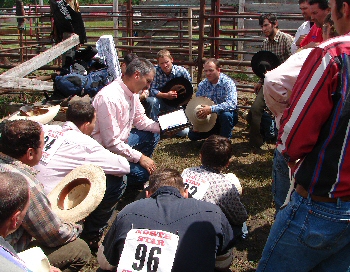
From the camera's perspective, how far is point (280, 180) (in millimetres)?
2877

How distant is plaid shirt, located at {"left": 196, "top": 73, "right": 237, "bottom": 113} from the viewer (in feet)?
18.2

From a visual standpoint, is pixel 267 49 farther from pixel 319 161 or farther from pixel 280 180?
pixel 319 161

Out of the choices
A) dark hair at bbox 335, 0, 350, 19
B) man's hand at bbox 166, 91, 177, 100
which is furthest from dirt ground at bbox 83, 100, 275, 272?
dark hair at bbox 335, 0, 350, 19

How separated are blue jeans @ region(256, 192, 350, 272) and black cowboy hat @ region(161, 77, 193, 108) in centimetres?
452

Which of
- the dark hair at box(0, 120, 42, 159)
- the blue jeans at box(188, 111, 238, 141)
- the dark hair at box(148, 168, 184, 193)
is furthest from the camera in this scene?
the blue jeans at box(188, 111, 238, 141)

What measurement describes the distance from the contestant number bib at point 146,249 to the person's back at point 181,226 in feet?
0.10

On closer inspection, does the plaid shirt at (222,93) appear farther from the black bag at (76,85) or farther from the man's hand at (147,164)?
the man's hand at (147,164)

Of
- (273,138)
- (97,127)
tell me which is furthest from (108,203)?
(273,138)

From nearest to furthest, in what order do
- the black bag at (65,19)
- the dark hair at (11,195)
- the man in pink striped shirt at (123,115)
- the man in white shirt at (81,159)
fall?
the dark hair at (11,195) < the man in white shirt at (81,159) < the man in pink striped shirt at (123,115) < the black bag at (65,19)

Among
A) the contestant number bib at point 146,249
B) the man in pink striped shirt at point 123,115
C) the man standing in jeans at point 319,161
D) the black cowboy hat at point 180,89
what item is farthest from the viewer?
the black cowboy hat at point 180,89

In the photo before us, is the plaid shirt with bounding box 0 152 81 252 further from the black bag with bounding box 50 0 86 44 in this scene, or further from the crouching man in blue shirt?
the black bag with bounding box 50 0 86 44

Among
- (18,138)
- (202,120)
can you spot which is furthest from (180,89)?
(18,138)

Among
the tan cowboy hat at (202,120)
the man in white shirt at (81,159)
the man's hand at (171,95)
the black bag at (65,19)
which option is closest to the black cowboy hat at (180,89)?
the man's hand at (171,95)

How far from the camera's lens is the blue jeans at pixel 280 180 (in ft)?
9.30
